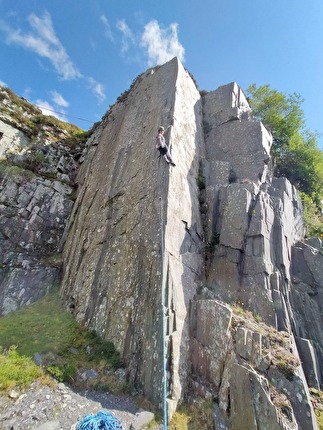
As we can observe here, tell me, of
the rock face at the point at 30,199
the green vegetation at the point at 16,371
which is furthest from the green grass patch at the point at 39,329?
the rock face at the point at 30,199

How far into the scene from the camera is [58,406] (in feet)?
21.5

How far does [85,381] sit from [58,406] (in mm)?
1268

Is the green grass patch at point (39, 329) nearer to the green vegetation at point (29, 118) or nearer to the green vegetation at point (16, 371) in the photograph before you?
the green vegetation at point (16, 371)

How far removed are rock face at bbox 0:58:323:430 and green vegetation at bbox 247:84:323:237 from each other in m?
5.08

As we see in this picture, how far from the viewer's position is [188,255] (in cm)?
1073

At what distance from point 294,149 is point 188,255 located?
1718 centimetres

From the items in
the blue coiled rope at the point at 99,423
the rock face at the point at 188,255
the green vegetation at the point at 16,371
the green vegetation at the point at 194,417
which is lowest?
the green vegetation at the point at 194,417

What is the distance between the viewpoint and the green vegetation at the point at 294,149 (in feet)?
68.2

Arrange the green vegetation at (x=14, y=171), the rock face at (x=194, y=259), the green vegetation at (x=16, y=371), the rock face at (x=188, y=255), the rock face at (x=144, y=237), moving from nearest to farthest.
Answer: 1. the green vegetation at (x=16, y=371)
2. the rock face at (x=194, y=259)
3. the rock face at (x=188, y=255)
4. the rock face at (x=144, y=237)
5. the green vegetation at (x=14, y=171)

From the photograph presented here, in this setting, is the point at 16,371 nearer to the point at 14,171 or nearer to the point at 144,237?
the point at 144,237

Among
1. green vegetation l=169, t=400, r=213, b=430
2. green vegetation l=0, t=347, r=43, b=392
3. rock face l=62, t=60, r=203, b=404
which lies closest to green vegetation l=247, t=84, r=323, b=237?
rock face l=62, t=60, r=203, b=404

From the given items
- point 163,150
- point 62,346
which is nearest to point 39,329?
point 62,346

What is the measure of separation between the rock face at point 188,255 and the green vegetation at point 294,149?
508 centimetres

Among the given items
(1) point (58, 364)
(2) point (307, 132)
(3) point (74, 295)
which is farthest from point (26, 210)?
(2) point (307, 132)
